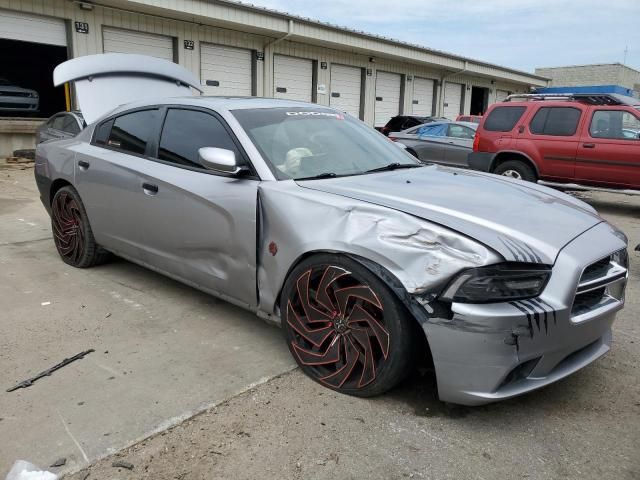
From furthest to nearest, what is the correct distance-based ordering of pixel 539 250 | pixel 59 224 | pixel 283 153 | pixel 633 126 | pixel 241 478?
pixel 633 126
pixel 59 224
pixel 283 153
pixel 539 250
pixel 241 478

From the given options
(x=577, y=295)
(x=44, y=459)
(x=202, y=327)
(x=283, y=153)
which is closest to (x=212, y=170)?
(x=283, y=153)

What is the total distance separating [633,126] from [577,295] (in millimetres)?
7322

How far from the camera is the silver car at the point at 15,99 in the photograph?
13.9 metres

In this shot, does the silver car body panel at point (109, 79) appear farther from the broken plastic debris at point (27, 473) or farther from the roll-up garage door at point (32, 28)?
the roll-up garage door at point (32, 28)

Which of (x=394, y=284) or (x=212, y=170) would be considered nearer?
(x=394, y=284)

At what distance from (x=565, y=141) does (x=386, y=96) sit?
14.9m

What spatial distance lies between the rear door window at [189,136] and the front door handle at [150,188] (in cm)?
21

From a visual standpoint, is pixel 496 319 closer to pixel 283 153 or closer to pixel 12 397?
pixel 283 153

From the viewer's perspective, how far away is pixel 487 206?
9.25ft

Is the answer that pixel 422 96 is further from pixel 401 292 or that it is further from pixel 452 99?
pixel 401 292

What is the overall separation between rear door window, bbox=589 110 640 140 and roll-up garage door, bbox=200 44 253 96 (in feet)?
36.1

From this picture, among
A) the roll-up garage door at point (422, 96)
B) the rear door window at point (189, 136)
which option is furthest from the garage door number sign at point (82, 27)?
the roll-up garage door at point (422, 96)

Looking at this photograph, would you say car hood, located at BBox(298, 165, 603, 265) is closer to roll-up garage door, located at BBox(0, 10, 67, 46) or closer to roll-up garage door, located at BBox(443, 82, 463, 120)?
roll-up garage door, located at BBox(0, 10, 67, 46)

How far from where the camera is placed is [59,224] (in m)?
4.95
